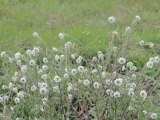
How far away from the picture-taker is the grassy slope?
614 centimetres

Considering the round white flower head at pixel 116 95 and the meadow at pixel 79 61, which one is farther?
the meadow at pixel 79 61

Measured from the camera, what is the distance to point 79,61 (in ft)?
12.9

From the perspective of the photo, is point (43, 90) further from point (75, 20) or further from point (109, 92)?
point (75, 20)

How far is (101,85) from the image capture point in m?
3.82

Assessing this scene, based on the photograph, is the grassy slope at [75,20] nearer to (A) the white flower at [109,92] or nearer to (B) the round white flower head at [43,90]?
(A) the white flower at [109,92]

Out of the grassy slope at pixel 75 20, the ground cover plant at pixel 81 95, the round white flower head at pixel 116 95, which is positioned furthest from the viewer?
the grassy slope at pixel 75 20

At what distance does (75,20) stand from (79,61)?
126 inches

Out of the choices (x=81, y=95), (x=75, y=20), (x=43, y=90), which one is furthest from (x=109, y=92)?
(x=75, y=20)

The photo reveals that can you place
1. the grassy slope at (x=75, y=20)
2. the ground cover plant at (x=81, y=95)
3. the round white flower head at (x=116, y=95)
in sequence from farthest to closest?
the grassy slope at (x=75, y=20), the ground cover plant at (x=81, y=95), the round white flower head at (x=116, y=95)

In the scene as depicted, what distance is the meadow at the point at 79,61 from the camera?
376 centimetres

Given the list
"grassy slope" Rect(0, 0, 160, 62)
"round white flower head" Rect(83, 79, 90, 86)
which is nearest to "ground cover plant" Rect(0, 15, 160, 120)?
"round white flower head" Rect(83, 79, 90, 86)

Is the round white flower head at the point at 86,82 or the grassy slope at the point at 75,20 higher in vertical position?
the grassy slope at the point at 75,20

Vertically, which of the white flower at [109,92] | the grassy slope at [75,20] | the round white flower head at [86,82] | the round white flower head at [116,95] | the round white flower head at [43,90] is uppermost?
the grassy slope at [75,20]

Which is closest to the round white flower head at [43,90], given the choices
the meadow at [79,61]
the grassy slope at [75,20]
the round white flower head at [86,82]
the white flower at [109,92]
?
the meadow at [79,61]
